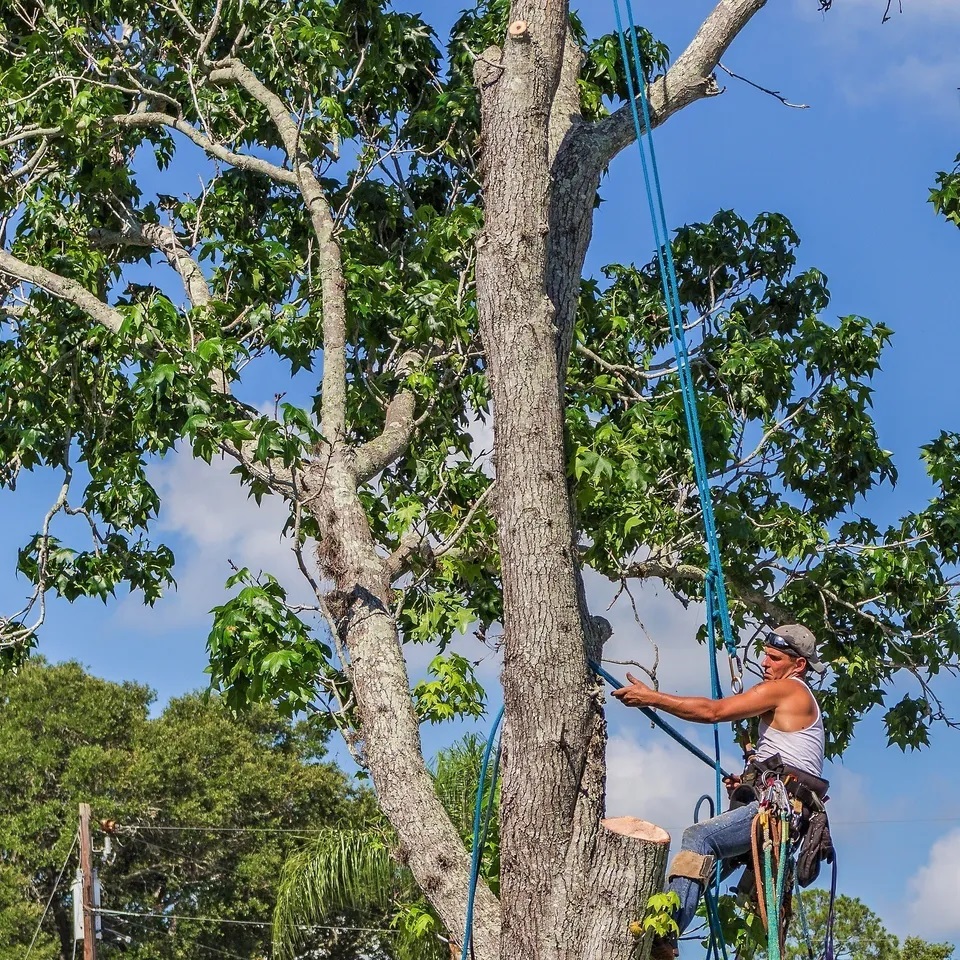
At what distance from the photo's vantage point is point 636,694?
4.95 metres

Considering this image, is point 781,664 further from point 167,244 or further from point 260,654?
point 167,244

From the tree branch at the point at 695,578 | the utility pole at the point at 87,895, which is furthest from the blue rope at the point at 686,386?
the utility pole at the point at 87,895

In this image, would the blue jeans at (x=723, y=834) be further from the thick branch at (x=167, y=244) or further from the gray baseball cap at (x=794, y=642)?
the thick branch at (x=167, y=244)

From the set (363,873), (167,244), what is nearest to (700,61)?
(167,244)

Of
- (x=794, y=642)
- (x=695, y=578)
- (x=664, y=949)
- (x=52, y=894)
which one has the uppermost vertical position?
(x=52, y=894)

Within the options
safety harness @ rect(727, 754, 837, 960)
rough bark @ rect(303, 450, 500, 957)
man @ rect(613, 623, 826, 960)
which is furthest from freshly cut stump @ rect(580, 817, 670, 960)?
rough bark @ rect(303, 450, 500, 957)

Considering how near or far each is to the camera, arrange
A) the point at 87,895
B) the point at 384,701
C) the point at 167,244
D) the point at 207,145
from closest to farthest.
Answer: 1. the point at 384,701
2. the point at 207,145
3. the point at 167,244
4. the point at 87,895

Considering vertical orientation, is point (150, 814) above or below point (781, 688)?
above

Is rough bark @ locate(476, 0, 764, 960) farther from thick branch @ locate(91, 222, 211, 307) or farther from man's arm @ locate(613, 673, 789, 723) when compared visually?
thick branch @ locate(91, 222, 211, 307)

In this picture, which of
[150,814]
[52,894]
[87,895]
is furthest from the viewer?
[150,814]

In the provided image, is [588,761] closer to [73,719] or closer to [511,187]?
[511,187]

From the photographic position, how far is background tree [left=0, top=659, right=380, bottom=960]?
2359 cm

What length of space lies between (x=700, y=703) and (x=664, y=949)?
0.86 metres

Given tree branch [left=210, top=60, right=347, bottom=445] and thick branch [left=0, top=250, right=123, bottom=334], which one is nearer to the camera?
tree branch [left=210, top=60, right=347, bottom=445]
